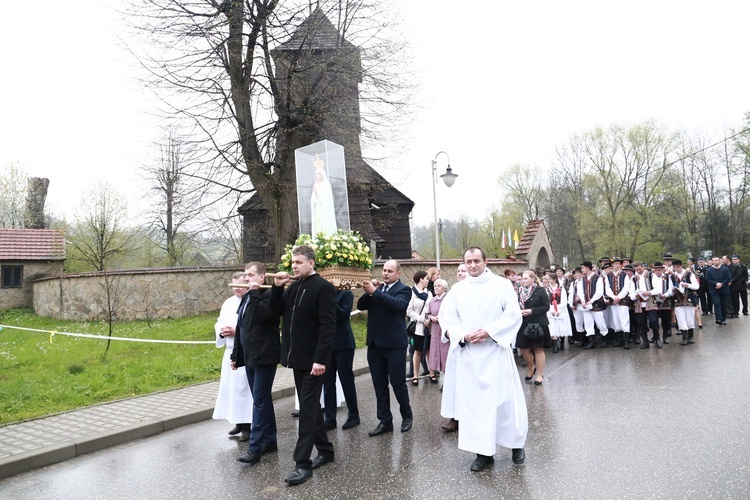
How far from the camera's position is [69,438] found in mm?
6336

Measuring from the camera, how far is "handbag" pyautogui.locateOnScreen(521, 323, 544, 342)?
8914mm

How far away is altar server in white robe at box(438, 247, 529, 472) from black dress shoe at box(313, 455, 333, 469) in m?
1.28

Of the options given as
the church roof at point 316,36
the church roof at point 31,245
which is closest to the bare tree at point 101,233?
the church roof at point 31,245

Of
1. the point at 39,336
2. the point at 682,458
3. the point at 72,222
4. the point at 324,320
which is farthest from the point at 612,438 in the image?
the point at 72,222

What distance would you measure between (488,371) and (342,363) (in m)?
1.95

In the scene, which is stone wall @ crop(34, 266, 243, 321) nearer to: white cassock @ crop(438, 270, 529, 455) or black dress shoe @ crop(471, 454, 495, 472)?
white cassock @ crop(438, 270, 529, 455)

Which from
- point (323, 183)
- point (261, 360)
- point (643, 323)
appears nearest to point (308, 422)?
point (261, 360)

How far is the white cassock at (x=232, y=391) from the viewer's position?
640 cm

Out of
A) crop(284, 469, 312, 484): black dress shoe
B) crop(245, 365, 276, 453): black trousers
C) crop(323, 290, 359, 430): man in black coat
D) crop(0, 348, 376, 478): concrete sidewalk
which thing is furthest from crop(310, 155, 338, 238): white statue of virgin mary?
crop(284, 469, 312, 484): black dress shoe

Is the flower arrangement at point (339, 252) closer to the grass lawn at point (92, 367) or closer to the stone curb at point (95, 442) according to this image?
the stone curb at point (95, 442)

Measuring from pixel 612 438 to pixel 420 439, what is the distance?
6.53 ft

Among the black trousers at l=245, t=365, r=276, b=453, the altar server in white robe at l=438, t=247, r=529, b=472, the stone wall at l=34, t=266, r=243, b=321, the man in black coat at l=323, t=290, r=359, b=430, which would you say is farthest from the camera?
the stone wall at l=34, t=266, r=243, b=321

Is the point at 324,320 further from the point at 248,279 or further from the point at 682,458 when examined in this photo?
the point at 682,458

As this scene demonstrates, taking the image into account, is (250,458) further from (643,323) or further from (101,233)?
(101,233)
